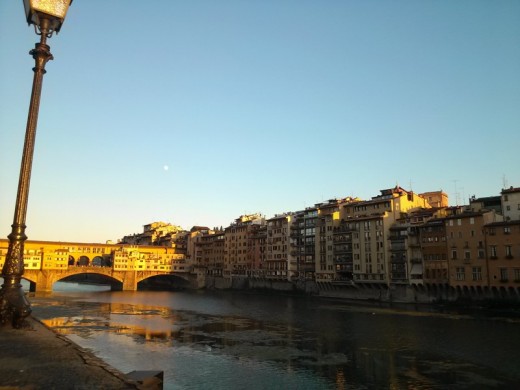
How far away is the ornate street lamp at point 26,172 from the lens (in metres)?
15.5

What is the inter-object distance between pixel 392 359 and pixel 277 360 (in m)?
9.34

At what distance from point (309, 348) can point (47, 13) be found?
3300 centimetres

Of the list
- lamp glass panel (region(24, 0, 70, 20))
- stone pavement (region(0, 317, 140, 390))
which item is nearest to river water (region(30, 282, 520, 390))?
stone pavement (region(0, 317, 140, 390))

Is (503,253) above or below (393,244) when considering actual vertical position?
below

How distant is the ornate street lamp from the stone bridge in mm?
108722

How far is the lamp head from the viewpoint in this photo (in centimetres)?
1588

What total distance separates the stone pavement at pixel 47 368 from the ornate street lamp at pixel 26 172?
126 centimetres

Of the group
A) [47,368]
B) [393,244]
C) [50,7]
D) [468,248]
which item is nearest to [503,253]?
[468,248]

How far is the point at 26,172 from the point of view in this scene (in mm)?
15852

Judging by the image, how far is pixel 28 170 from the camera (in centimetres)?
1591

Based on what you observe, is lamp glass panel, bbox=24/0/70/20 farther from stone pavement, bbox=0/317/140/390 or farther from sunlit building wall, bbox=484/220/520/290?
sunlit building wall, bbox=484/220/520/290

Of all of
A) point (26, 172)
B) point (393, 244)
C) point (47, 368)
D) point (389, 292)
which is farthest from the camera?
point (393, 244)

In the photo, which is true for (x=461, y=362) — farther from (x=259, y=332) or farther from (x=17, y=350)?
(x=17, y=350)

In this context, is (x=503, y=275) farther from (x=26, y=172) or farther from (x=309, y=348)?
(x=26, y=172)
